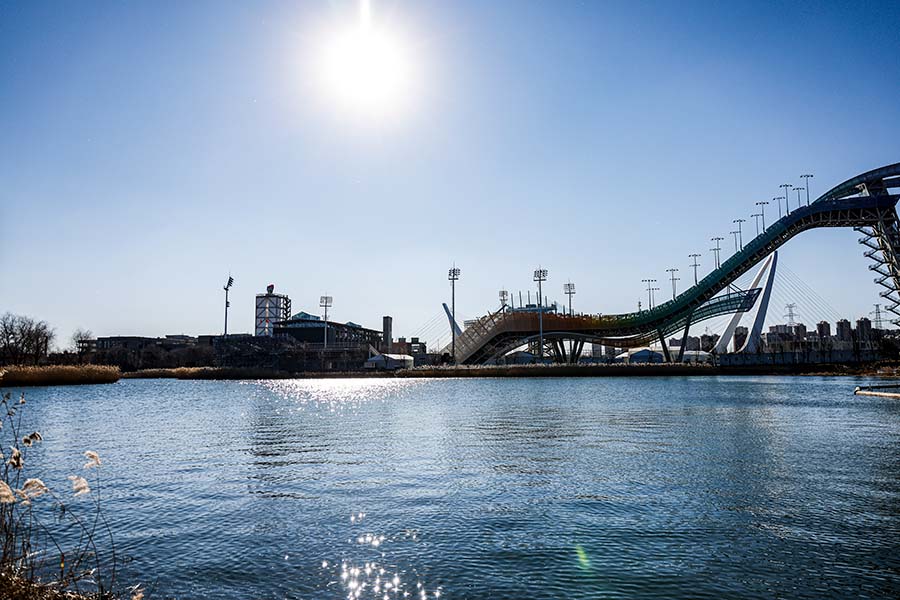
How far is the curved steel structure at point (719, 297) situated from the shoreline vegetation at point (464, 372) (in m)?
11.2

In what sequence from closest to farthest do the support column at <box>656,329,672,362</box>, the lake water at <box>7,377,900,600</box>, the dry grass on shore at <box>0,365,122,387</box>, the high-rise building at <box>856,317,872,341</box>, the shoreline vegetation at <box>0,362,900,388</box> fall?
the lake water at <box>7,377,900,600</box>, the dry grass on shore at <box>0,365,122,387</box>, the shoreline vegetation at <box>0,362,900,388</box>, the support column at <box>656,329,672,362</box>, the high-rise building at <box>856,317,872,341</box>

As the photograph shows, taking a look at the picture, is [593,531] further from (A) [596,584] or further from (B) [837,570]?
(B) [837,570]

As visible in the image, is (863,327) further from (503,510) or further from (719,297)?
(503,510)

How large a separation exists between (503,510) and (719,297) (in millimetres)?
102648

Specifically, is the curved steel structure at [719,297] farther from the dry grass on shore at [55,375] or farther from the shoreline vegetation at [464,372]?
the dry grass on shore at [55,375]

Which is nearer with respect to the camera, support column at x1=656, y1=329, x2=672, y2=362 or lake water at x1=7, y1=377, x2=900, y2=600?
lake water at x1=7, y1=377, x2=900, y2=600

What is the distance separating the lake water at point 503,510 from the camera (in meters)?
8.87

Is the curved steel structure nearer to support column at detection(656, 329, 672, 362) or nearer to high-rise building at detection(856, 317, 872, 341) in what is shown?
Result: support column at detection(656, 329, 672, 362)

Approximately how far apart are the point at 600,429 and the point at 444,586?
19838mm

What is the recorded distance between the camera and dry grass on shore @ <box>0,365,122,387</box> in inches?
2785

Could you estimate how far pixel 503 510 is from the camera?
503 inches

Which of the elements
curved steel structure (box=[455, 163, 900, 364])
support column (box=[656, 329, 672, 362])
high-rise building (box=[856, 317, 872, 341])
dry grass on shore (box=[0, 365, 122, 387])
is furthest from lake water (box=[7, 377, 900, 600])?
high-rise building (box=[856, 317, 872, 341])

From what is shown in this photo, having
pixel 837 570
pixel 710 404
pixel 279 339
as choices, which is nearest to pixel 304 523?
pixel 837 570

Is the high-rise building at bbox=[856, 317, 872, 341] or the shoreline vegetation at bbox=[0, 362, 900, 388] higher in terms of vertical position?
the high-rise building at bbox=[856, 317, 872, 341]
